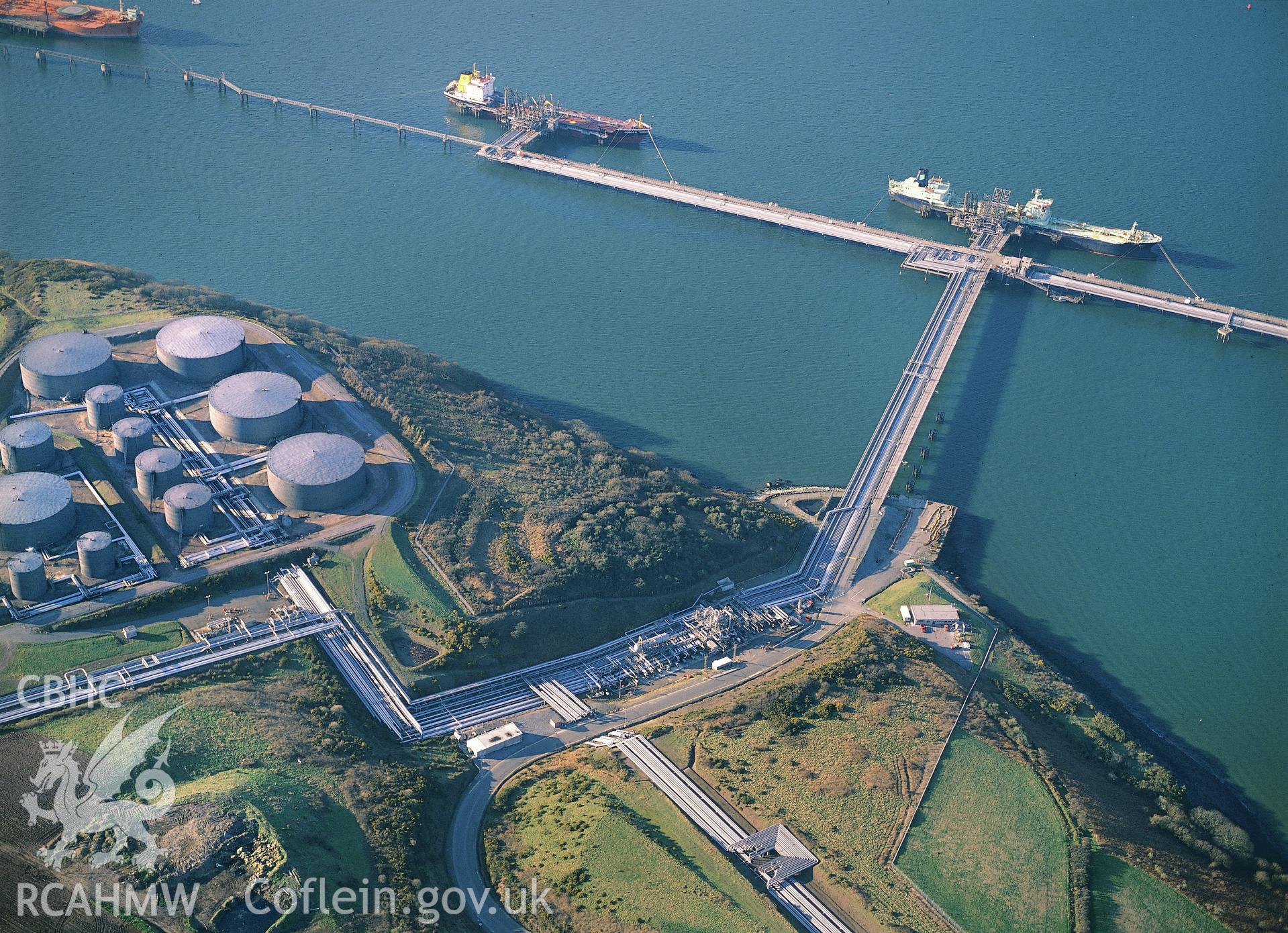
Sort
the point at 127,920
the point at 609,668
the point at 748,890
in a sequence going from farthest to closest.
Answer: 1. the point at 609,668
2. the point at 748,890
3. the point at 127,920

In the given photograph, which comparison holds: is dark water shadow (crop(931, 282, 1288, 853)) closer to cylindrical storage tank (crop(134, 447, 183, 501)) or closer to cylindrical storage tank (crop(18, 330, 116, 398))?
cylindrical storage tank (crop(134, 447, 183, 501))

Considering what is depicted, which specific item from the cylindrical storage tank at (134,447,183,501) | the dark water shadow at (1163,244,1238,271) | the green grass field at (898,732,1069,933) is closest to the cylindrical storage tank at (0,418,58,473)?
the cylindrical storage tank at (134,447,183,501)

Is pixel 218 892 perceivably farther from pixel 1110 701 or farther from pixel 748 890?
pixel 1110 701

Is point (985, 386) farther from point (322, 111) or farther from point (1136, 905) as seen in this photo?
point (322, 111)

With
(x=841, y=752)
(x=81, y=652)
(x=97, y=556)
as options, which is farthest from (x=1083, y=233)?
(x=81, y=652)

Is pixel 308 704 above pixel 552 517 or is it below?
below

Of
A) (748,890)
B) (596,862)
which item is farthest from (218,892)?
(748,890)
